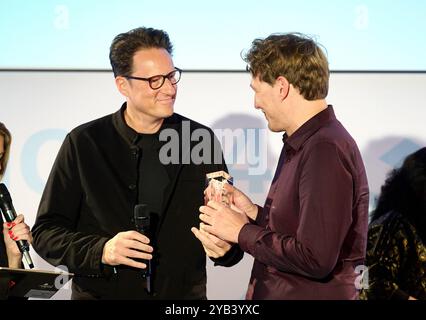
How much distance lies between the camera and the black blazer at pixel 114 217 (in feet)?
7.86

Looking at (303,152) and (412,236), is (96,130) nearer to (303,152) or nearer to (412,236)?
(303,152)

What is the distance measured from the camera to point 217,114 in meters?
3.48

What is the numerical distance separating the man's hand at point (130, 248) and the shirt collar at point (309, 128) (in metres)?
0.63

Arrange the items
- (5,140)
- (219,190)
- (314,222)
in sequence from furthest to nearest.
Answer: (5,140)
(219,190)
(314,222)

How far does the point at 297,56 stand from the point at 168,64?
732 millimetres

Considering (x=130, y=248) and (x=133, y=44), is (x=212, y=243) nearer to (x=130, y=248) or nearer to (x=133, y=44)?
(x=130, y=248)

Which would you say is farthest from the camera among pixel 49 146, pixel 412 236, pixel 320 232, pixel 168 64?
pixel 49 146

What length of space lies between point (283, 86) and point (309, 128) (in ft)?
0.57

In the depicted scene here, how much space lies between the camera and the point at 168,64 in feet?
8.36

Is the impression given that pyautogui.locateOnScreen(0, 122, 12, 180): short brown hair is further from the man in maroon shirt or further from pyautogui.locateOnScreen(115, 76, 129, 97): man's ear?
the man in maroon shirt

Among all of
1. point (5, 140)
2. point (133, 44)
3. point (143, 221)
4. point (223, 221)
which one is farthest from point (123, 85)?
point (5, 140)

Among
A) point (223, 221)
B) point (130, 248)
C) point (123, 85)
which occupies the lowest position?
point (130, 248)

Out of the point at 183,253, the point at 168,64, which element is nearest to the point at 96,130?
the point at 168,64

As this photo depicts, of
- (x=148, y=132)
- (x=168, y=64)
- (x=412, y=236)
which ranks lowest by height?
(x=412, y=236)
